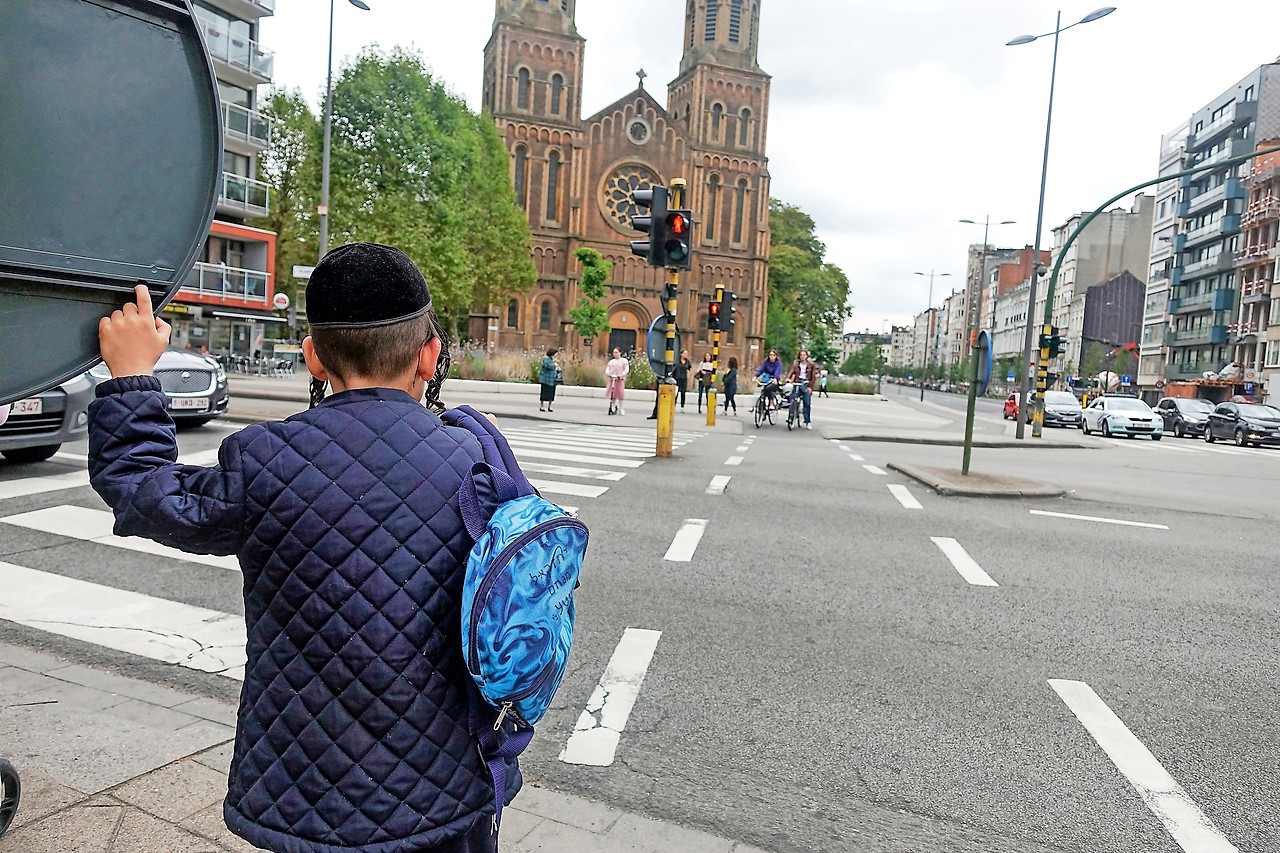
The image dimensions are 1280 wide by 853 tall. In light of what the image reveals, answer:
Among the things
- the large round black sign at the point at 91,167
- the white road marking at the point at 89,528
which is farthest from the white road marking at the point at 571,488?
the large round black sign at the point at 91,167

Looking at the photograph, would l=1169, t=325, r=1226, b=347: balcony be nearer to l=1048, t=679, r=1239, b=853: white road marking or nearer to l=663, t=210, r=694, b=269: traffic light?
l=663, t=210, r=694, b=269: traffic light

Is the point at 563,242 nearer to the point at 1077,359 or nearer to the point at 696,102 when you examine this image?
the point at 696,102

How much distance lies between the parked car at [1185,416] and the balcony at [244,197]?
3949 cm

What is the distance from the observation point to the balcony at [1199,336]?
201 ft

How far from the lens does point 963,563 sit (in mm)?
7078

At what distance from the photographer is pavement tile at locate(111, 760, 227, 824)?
107 inches

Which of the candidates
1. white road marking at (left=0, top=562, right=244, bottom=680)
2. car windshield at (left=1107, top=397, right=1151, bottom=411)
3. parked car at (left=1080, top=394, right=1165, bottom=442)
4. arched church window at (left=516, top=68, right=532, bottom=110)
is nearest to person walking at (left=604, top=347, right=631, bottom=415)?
parked car at (left=1080, top=394, right=1165, bottom=442)

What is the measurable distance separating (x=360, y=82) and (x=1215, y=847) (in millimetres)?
39320

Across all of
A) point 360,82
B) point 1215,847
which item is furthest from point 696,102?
point 1215,847

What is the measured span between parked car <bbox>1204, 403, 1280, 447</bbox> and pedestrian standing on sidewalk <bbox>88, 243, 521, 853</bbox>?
111 ft

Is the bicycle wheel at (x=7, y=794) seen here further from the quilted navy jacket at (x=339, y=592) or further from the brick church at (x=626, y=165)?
the brick church at (x=626, y=165)

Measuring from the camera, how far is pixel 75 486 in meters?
8.32

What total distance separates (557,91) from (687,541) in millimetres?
57034

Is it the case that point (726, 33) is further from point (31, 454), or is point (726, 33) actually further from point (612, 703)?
point (612, 703)
